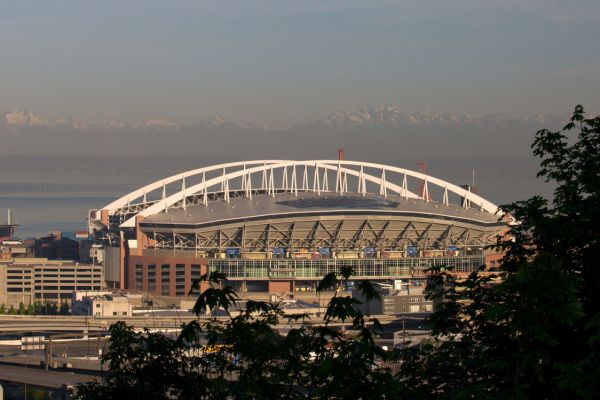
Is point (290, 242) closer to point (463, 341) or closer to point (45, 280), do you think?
point (45, 280)

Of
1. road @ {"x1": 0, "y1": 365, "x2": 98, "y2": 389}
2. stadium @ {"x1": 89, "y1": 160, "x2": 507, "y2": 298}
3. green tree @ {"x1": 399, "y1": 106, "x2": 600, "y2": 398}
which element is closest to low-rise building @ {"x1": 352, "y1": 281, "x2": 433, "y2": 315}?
stadium @ {"x1": 89, "y1": 160, "x2": 507, "y2": 298}

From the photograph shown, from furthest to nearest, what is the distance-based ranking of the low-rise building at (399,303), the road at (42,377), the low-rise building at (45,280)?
1. the low-rise building at (45,280)
2. the low-rise building at (399,303)
3. the road at (42,377)

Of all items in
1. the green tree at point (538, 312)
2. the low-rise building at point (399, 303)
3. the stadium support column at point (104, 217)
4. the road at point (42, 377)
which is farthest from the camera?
the stadium support column at point (104, 217)

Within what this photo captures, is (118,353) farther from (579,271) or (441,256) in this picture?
(441,256)

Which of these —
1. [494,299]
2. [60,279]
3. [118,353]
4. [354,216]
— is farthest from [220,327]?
[60,279]

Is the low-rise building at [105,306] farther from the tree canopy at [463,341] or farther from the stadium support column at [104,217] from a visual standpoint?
the tree canopy at [463,341]

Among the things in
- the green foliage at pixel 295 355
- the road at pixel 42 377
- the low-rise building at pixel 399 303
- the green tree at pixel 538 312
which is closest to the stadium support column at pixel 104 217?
the low-rise building at pixel 399 303

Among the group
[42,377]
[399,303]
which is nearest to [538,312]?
[42,377]

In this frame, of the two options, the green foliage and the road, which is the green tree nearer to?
the green foliage
